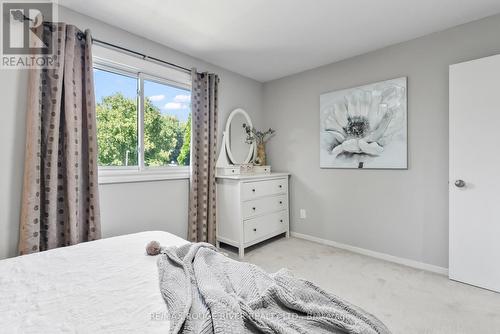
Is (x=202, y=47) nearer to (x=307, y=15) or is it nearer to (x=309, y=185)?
(x=307, y=15)

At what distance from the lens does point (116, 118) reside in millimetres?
2301

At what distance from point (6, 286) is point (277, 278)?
3.78 ft

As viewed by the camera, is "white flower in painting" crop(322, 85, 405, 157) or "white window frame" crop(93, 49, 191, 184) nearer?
"white window frame" crop(93, 49, 191, 184)

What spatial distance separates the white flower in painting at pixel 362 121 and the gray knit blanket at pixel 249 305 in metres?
2.23

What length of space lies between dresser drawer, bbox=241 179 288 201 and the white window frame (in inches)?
28.5

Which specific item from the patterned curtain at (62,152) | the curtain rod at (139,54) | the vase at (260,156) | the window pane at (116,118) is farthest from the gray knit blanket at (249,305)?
the vase at (260,156)

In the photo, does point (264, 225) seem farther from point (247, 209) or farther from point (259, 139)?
point (259, 139)

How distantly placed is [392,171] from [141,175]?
271 cm

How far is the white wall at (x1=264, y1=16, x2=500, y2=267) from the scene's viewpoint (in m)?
2.27

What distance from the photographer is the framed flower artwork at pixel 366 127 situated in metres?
2.52

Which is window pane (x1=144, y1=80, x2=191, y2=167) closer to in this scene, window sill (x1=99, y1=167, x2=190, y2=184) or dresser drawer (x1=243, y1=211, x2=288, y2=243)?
window sill (x1=99, y1=167, x2=190, y2=184)

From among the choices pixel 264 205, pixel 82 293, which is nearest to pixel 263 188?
pixel 264 205

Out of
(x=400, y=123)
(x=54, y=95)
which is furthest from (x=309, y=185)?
(x=54, y=95)

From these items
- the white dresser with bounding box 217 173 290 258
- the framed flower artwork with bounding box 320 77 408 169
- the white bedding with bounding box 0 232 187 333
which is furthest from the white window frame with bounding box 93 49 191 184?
the framed flower artwork with bounding box 320 77 408 169
